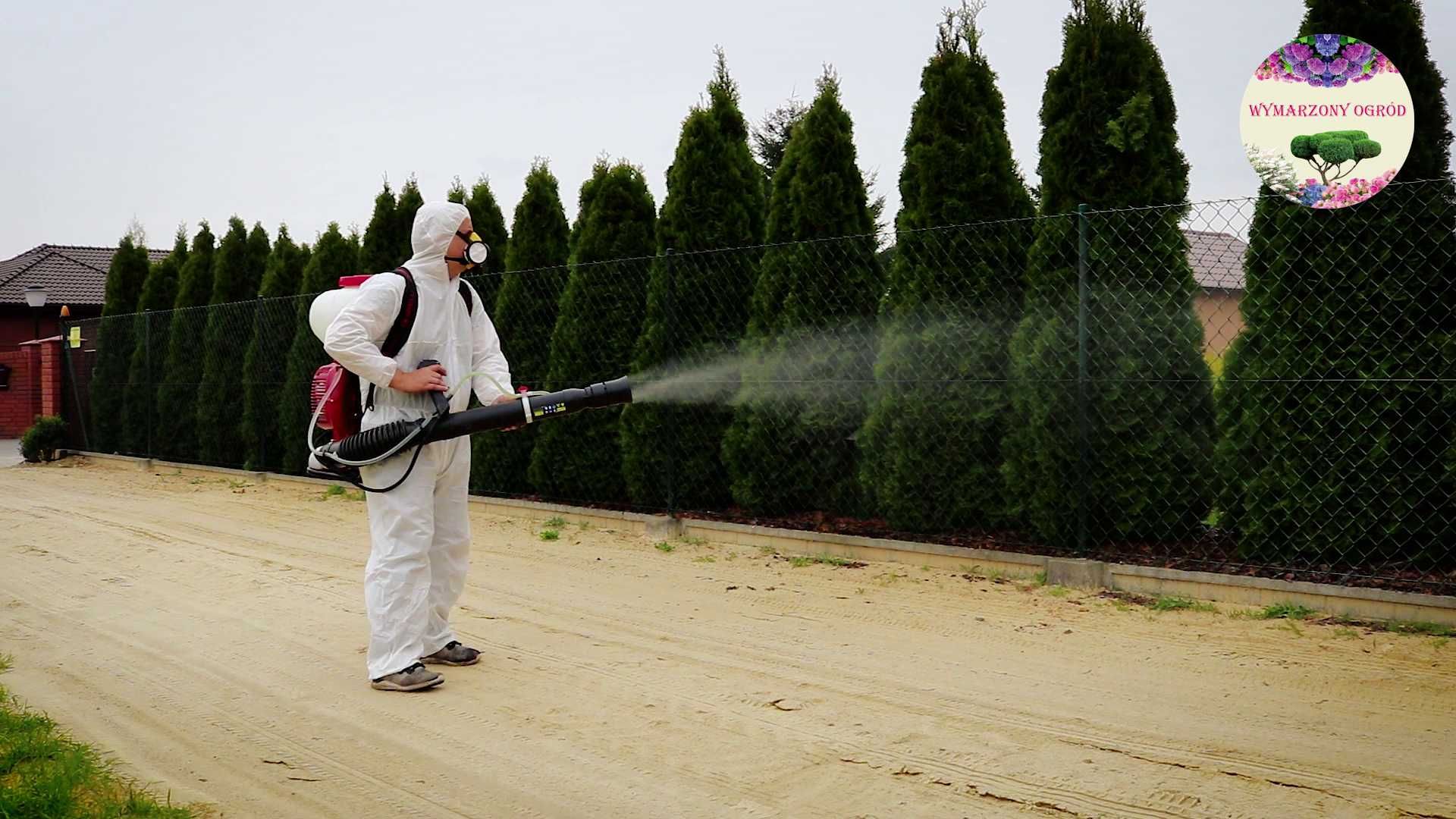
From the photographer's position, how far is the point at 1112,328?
7.20 m

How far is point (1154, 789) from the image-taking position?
361 cm

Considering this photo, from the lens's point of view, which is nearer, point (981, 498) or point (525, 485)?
point (981, 498)

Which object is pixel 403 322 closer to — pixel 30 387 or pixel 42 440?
pixel 42 440

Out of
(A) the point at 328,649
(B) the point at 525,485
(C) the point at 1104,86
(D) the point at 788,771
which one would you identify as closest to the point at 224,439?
(B) the point at 525,485

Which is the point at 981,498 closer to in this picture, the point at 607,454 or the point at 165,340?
the point at 607,454

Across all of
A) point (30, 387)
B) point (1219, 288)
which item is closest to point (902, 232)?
point (1219, 288)

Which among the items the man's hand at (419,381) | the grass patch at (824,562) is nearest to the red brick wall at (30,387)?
the grass patch at (824,562)

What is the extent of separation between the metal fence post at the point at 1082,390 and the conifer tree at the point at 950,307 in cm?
64

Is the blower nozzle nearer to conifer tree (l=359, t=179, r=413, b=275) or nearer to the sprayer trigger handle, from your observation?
the sprayer trigger handle

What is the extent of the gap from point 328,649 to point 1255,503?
504cm

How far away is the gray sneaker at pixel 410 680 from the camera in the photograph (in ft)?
16.0

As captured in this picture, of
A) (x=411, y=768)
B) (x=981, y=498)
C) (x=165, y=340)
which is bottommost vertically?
(x=411, y=768)

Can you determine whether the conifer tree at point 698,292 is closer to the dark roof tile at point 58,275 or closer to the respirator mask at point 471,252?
the respirator mask at point 471,252

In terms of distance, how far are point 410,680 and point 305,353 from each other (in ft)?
33.5
